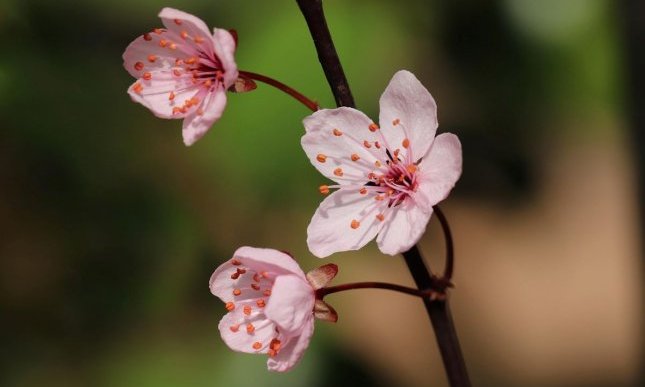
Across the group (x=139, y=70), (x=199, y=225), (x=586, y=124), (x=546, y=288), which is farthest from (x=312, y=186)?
(x=139, y=70)

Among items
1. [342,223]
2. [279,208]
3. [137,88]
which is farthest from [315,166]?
[279,208]

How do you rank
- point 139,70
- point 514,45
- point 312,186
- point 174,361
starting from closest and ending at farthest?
→ 1. point 139,70
2. point 174,361
3. point 312,186
4. point 514,45

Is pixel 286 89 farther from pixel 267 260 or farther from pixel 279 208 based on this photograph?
pixel 279 208

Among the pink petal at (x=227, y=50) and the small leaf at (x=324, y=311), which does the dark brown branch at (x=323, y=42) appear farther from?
the small leaf at (x=324, y=311)

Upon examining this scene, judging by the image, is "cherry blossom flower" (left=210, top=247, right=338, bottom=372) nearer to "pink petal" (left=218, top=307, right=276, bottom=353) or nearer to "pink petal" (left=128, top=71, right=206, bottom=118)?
"pink petal" (left=218, top=307, right=276, bottom=353)

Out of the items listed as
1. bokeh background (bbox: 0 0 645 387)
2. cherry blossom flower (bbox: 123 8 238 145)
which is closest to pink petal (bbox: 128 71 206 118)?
cherry blossom flower (bbox: 123 8 238 145)

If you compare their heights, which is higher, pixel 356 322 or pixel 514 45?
pixel 514 45

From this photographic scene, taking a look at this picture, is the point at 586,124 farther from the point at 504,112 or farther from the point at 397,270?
the point at 397,270
